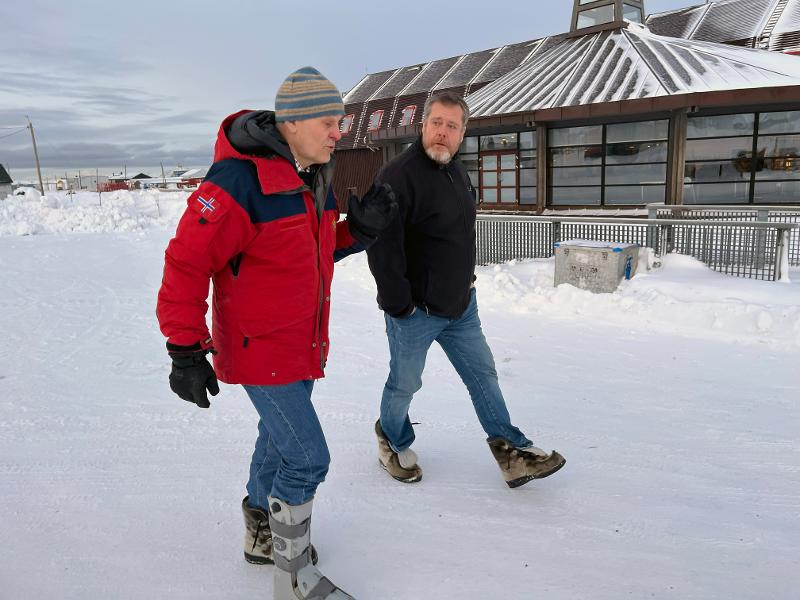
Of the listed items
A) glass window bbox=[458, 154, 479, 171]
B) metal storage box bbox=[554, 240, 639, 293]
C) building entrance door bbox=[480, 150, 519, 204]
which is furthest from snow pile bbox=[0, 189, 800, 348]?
glass window bbox=[458, 154, 479, 171]

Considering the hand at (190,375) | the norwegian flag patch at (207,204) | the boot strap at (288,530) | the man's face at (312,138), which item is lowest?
the boot strap at (288,530)

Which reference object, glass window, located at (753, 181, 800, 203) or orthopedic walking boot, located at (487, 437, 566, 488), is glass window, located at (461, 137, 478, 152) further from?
orthopedic walking boot, located at (487, 437, 566, 488)

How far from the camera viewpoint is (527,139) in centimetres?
1453

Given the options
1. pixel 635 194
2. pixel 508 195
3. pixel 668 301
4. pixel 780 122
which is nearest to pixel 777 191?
pixel 780 122

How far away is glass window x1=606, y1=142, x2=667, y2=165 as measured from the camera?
12.9 meters

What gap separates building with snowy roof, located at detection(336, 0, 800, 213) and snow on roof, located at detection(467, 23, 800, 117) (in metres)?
0.04

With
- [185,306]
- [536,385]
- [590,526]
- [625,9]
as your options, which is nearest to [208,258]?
[185,306]

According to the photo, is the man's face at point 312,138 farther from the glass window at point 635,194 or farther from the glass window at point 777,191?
the glass window at point 777,191

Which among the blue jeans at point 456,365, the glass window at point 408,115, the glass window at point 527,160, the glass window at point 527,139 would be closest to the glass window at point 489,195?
the glass window at point 527,160

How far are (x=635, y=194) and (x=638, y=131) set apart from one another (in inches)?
54.0

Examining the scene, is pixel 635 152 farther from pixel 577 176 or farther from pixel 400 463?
pixel 400 463

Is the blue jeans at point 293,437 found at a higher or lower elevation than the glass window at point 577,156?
lower

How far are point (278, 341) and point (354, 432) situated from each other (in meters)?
1.86

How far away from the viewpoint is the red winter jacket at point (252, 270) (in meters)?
1.92
